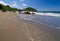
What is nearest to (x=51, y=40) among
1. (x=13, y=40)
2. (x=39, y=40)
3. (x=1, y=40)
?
(x=39, y=40)

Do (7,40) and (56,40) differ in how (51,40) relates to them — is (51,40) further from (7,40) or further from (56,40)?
(7,40)

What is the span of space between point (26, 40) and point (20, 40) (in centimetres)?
36

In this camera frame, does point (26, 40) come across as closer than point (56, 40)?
Yes

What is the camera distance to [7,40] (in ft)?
27.7

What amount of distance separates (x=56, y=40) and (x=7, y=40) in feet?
9.91

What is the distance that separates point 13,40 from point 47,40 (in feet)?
6.73

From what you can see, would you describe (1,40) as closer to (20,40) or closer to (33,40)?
(20,40)

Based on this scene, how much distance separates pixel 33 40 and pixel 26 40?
0.42 m

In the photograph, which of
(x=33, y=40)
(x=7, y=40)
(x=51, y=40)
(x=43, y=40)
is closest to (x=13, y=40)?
(x=7, y=40)

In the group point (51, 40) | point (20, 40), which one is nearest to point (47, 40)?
point (51, 40)

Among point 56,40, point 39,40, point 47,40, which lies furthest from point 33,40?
point 56,40

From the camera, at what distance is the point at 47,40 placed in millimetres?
8719

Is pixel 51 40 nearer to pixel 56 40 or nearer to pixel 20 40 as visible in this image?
pixel 56 40

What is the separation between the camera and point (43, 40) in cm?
857
